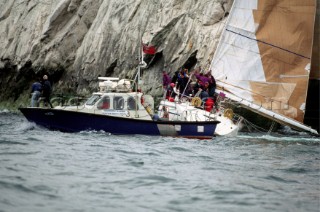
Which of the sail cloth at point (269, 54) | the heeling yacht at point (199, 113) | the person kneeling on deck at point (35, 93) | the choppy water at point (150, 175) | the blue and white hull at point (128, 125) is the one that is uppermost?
the sail cloth at point (269, 54)

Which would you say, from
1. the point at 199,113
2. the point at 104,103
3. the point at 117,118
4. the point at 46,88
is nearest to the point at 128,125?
the point at 117,118

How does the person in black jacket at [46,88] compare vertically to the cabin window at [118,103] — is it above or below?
above

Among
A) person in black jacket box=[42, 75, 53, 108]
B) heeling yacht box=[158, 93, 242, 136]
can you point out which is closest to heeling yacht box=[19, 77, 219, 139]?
heeling yacht box=[158, 93, 242, 136]

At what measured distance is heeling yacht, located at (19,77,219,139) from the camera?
82.7 feet

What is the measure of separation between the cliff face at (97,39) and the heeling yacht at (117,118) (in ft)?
35.2

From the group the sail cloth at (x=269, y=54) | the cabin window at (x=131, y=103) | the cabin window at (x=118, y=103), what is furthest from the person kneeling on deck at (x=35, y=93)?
the sail cloth at (x=269, y=54)

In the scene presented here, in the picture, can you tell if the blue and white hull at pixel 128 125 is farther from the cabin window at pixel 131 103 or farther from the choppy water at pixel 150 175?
the choppy water at pixel 150 175

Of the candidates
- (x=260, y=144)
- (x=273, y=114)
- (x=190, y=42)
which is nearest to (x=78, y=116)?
(x=260, y=144)

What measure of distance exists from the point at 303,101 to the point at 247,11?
4.22 metres

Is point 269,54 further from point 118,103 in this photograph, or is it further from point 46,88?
point 46,88

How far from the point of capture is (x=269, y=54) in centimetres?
2986

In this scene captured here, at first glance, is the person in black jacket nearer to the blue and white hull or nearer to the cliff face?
the blue and white hull

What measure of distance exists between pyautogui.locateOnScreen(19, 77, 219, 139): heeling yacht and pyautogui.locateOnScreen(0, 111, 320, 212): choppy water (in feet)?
5.64

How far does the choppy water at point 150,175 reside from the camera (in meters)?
13.2
